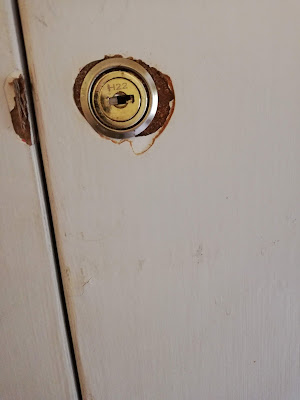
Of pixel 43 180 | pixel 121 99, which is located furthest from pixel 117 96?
pixel 43 180

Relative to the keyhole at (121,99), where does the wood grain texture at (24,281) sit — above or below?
below

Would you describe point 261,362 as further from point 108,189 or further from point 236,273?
point 108,189

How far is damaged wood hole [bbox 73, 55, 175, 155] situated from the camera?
309 millimetres

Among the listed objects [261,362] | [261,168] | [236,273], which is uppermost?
[261,168]

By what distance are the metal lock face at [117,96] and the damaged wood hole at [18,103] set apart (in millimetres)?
52

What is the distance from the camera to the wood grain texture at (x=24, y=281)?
317 millimetres

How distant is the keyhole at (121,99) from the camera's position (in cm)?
31

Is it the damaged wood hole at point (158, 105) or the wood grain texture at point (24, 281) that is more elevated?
the damaged wood hole at point (158, 105)

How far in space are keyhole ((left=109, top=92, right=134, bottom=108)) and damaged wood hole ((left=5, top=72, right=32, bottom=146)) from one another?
78 millimetres

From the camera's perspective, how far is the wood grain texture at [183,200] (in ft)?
1.01

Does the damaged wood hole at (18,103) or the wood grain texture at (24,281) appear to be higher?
the damaged wood hole at (18,103)

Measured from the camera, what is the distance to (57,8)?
296 millimetres

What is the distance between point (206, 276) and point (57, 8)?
0.96 feet

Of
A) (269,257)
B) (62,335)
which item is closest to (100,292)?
(62,335)
